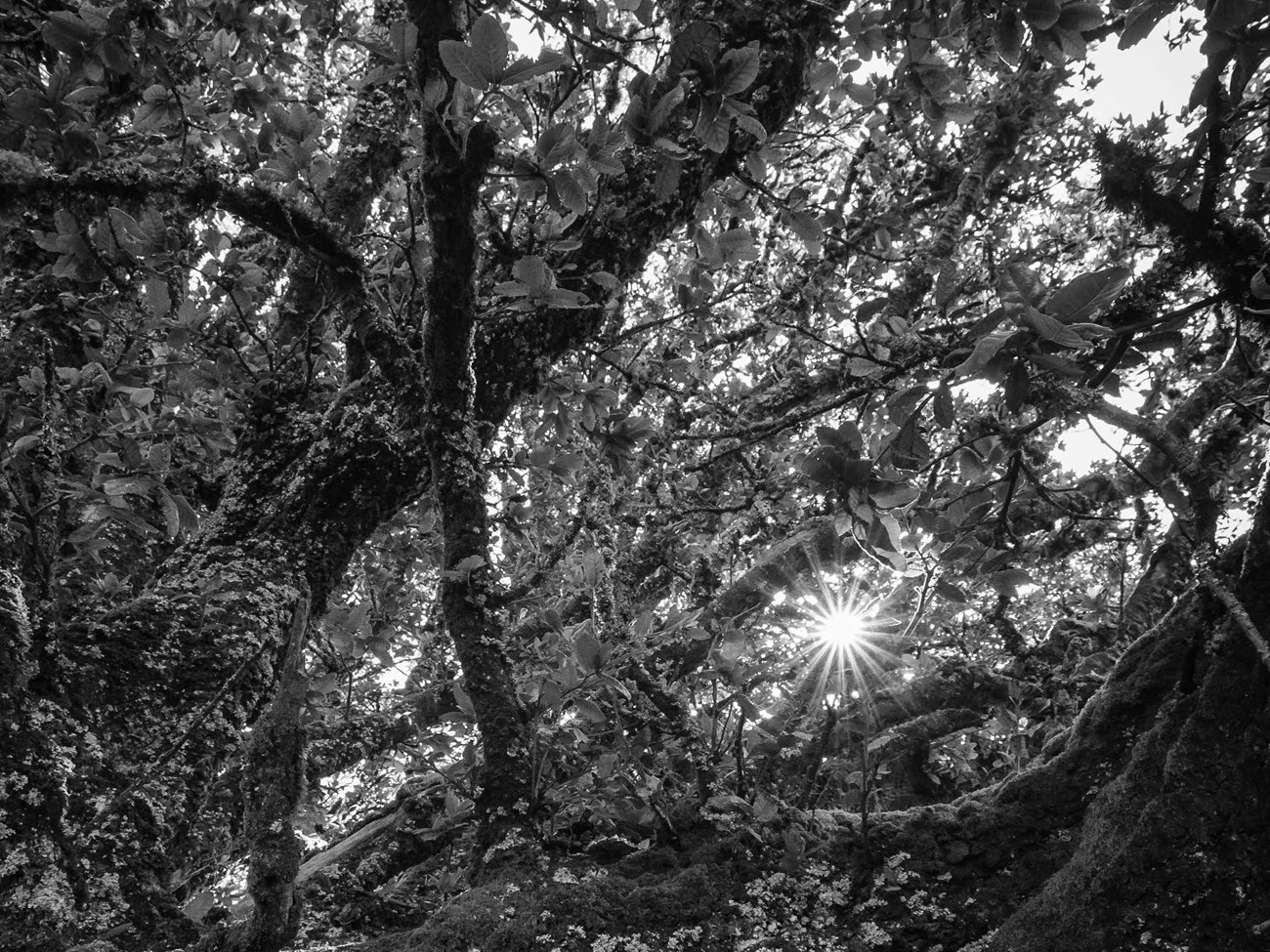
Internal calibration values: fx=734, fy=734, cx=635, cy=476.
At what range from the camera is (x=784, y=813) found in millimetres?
1438

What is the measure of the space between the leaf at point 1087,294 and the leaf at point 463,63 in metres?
1.15

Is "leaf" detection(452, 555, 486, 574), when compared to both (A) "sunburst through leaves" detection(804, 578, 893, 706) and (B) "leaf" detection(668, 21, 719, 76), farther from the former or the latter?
(B) "leaf" detection(668, 21, 719, 76)

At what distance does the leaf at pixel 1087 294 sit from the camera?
3.27 ft

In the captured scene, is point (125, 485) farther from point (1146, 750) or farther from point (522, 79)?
point (1146, 750)

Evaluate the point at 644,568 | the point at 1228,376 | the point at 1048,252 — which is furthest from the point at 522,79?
the point at 1048,252

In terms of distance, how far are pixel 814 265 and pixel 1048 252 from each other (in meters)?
1.33

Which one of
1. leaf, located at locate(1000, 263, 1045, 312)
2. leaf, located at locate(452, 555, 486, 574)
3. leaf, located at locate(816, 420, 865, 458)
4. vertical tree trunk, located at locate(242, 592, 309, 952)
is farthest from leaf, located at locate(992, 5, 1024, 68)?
vertical tree trunk, located at locate(242, 592, 309, 952)

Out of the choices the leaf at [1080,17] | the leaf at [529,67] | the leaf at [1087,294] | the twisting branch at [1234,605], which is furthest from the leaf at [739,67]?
the twisting branch at [1234,605]

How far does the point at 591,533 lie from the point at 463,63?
6.97 feet

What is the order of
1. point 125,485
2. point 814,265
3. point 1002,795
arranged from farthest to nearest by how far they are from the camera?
point 814,265 → point 125,485 → point 1002,795

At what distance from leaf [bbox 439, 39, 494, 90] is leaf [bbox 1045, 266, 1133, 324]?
1146mm

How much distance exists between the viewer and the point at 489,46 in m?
1.45

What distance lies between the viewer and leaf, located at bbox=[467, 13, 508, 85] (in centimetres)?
143

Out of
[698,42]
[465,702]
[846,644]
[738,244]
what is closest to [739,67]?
[698,42]
